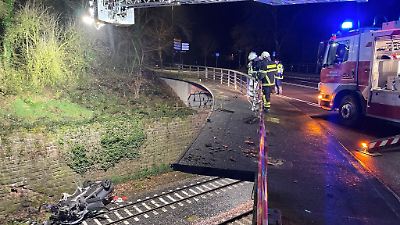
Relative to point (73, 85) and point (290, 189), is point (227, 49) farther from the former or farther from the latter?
point (290, 189)

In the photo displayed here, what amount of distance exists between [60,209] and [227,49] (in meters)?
41.2

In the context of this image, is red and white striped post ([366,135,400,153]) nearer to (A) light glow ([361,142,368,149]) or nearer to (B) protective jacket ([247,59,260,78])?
(A) light glow ([361,142,368,149])

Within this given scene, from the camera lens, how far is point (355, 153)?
684 centimetres

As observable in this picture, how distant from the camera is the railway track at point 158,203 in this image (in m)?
10.2

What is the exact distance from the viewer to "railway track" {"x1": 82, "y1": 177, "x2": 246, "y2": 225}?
1022cm

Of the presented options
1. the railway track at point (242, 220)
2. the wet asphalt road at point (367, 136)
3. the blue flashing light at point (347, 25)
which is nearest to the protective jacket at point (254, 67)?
the wet asphalt road at point (367, 136)

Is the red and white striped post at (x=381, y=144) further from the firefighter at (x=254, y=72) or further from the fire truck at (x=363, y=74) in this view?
the firefighter at (x=254, y=72)

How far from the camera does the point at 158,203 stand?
11406 millimetres

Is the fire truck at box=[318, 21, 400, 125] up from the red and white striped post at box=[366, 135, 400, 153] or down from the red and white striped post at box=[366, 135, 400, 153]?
up

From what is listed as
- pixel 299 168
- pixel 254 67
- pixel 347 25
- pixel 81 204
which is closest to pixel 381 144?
pixel 299 168

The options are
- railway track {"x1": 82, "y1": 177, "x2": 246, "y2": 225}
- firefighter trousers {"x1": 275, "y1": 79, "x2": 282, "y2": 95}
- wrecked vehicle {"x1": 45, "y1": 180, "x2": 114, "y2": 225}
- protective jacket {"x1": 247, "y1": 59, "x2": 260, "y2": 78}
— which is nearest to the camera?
wrecked vehicle {"x1": 45, "y1": 180, "x2": 114, "y2": 225}

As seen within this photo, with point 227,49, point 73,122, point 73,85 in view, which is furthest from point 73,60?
point 227,49

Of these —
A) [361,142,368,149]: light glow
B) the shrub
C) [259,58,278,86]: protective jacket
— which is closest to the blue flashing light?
[259,58,278,86]: protective jacket

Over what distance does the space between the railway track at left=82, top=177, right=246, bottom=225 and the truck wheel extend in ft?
17.0
